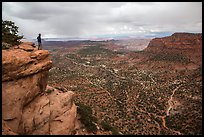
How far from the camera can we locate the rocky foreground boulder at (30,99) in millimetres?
19911

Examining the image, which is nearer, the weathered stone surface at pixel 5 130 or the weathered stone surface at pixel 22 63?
the weathered stone surface at pixel 5 130

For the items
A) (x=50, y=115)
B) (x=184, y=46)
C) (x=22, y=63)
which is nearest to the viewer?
(x=22, y=63)

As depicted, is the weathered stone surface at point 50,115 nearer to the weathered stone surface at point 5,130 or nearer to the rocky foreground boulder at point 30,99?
the rocky foreground boulder at point 30,99

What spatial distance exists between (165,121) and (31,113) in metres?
26.5

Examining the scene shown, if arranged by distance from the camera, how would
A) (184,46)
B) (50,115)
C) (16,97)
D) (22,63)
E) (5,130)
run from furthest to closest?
(184,46)
(50,115)
(22,63)
(16,97)
(5,130)

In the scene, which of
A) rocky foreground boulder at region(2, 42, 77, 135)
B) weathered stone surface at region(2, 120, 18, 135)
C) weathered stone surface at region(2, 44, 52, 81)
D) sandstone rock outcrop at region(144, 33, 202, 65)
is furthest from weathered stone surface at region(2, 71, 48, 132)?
sandstone rock outcrop at region(144, 33, 202, 65)

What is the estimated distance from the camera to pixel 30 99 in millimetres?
22125

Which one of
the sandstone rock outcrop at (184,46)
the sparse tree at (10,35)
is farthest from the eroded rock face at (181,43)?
the sparse tree at (10,35)

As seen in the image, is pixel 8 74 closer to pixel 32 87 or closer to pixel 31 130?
pixel 32 87

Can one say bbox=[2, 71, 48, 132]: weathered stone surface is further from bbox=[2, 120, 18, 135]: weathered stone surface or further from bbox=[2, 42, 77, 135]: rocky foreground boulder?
bbox=[2, 120, 18, 135]: weathered stone surface

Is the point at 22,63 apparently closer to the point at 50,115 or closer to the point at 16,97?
the point at 16,97

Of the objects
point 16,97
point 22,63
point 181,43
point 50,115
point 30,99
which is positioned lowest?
point 50,115

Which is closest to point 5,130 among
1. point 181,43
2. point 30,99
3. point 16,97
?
point 16,97

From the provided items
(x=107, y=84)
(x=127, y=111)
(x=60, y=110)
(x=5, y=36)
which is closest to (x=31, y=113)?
(x=60, y=110)
